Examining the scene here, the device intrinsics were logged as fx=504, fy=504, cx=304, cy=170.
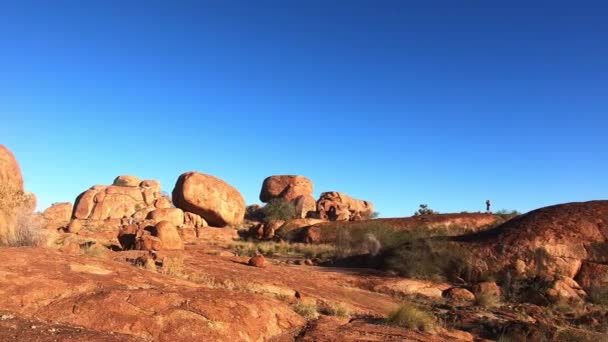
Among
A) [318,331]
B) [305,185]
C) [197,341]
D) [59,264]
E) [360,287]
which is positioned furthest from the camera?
[305,185]

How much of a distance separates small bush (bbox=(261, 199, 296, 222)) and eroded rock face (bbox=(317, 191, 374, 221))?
275 cm

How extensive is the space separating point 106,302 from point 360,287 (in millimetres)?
10558

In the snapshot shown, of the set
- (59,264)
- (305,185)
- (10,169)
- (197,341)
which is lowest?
(197,341)

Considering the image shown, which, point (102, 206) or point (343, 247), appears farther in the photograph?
point (102, 206)

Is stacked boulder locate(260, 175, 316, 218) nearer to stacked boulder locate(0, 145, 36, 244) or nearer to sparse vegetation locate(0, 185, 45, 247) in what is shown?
stacked boulder locate(0, 145, 36, 244)

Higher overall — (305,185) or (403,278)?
(305,185)

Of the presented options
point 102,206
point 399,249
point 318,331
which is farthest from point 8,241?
point 102,206

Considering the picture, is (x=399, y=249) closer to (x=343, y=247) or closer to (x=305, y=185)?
(x=343, y=247)

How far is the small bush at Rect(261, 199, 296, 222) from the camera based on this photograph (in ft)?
150

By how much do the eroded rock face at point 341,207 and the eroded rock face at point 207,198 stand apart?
9.09 metres

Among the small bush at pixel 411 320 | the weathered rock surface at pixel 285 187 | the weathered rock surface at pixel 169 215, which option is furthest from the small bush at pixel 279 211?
the small bush at pixel 411 320

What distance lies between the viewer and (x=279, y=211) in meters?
46.5

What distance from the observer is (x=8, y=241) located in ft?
44.6

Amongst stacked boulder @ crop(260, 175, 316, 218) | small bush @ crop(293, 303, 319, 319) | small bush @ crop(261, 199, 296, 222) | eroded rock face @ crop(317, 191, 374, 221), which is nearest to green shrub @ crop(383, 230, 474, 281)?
small bush @ crop(293, 303, 319, 319)
